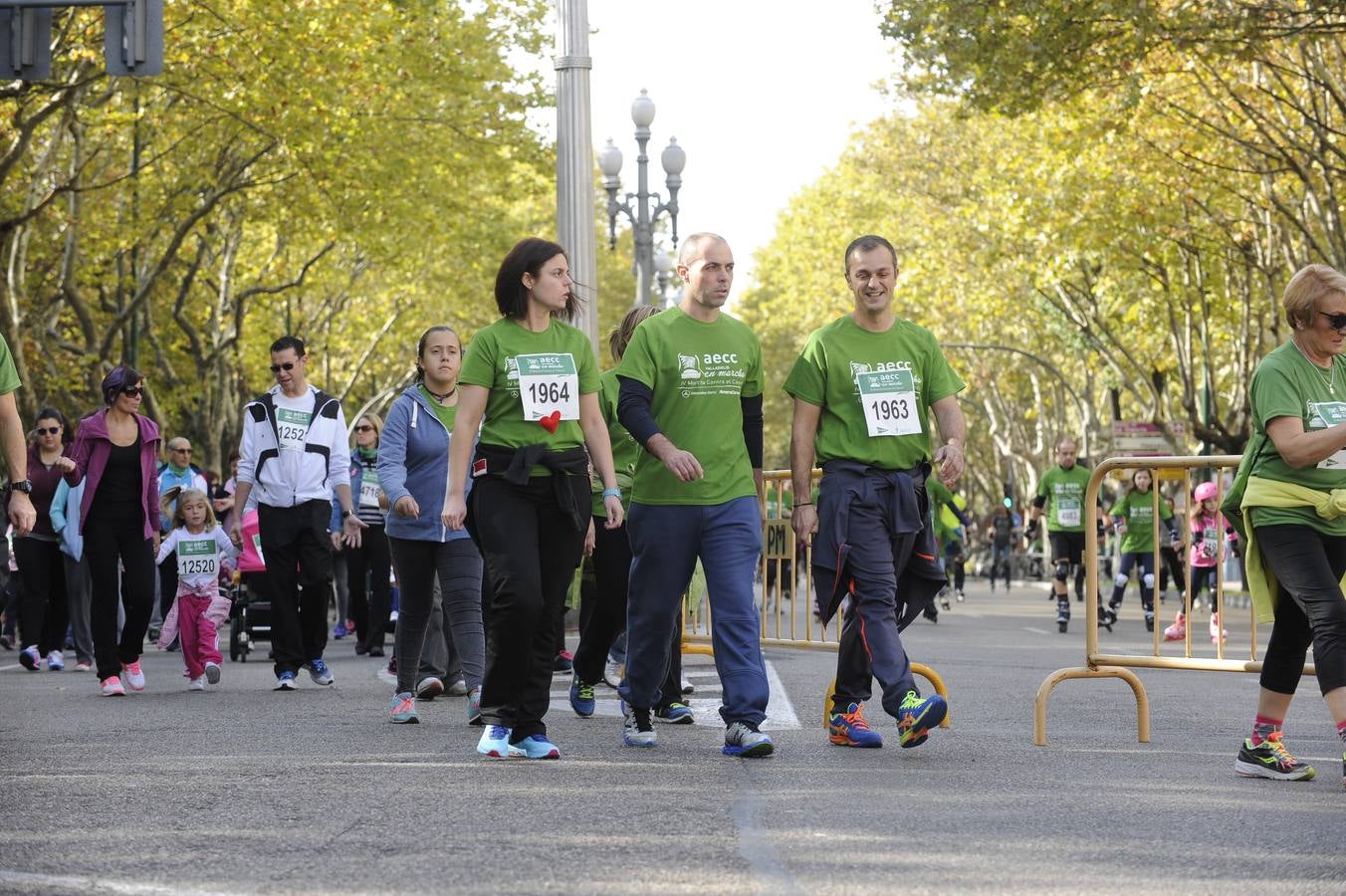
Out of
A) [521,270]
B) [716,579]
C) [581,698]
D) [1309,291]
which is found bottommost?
[581,698]

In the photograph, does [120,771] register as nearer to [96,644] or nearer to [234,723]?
[234,723]

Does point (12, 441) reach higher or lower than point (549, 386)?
lower

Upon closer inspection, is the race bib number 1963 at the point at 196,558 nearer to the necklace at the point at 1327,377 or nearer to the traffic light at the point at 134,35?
the traffic light at the point at 134,35

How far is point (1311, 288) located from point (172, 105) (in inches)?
873

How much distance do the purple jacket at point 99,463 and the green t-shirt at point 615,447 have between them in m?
2.92

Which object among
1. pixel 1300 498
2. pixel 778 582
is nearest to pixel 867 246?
pixel 1300 498

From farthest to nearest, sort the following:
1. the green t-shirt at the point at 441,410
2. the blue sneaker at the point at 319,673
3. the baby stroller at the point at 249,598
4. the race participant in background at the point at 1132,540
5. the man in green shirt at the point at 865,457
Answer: the race participant in background at the point at 1132,540 < the baby stroller at the point at 249,598 < the blue sneaker at the point at 319,673 < the green t-shirt at the point at 441,410 < the man in green shirt at the point at 865,457

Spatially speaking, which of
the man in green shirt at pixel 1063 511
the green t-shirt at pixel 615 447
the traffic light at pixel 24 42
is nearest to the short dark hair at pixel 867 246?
the green t-shirt at pixel 615 447

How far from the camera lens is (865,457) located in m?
8.35

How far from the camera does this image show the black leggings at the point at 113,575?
38.0ft

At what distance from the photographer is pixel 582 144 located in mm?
16812

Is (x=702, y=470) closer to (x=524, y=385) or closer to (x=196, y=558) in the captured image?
(x=524, y=385)

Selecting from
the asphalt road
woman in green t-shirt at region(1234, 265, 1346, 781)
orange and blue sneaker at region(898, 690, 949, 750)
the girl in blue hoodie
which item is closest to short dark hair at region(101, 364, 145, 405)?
the asphalt road

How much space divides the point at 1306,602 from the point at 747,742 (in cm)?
199
